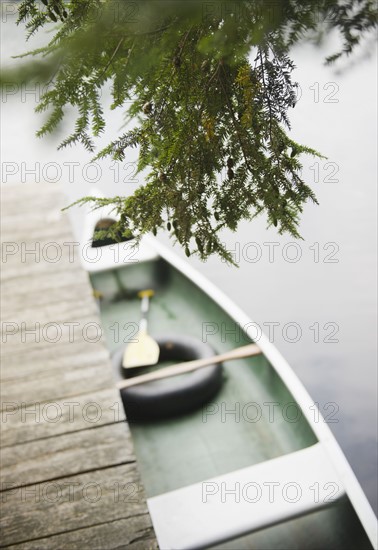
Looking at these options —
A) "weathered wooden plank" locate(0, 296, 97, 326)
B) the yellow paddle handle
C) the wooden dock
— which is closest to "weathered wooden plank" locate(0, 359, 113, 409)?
the wooden dock

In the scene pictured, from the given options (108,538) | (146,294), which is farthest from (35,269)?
(108,538)

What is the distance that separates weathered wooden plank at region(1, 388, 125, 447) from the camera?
9.30 ft

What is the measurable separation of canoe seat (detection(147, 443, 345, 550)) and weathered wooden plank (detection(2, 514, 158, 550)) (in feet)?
2.61

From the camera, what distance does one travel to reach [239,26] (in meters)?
1.09

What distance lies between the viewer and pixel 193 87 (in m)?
1.72

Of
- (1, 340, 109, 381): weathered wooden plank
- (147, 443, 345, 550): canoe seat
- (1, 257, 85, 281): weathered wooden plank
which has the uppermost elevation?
(1, 257, 85, 281): weathered wooden plank

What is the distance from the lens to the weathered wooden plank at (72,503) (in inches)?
92.7

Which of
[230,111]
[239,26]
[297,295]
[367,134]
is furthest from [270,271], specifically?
[239,26]

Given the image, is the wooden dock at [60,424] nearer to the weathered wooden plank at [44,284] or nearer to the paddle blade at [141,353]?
the weathered wooden plank at [44,284]

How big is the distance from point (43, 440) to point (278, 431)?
218cm

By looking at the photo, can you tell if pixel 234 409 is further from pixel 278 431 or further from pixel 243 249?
pixel 243 249

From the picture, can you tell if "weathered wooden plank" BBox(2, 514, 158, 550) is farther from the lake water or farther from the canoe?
the lake water

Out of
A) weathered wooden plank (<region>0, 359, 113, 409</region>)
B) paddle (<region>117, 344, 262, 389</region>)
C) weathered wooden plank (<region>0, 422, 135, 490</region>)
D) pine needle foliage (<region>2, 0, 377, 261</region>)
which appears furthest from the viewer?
paddle (<region>117, 344, 262, 389</region>)

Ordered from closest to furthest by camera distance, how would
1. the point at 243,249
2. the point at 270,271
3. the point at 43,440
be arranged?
the point at 43,440, the point at 270,271, the point at 243,249
